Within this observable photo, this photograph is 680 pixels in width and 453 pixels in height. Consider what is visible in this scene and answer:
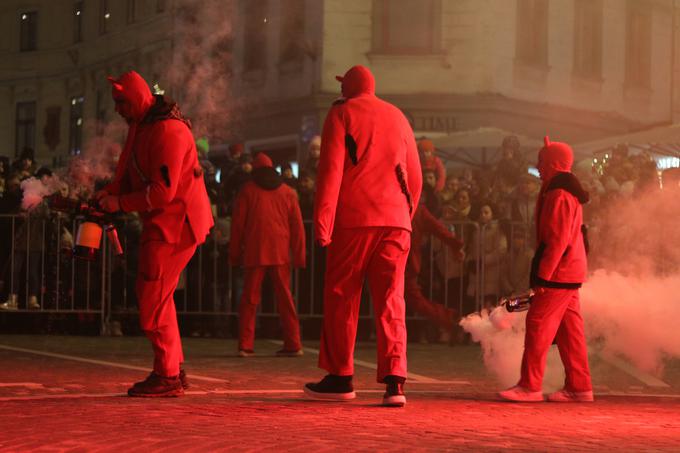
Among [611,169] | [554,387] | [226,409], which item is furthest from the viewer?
[611,169]

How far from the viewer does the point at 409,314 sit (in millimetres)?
16141

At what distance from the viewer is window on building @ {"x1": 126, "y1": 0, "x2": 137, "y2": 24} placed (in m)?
43.1

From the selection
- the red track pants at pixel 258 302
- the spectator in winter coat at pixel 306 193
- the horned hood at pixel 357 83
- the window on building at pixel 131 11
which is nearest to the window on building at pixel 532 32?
the window on building at pixel 131 11

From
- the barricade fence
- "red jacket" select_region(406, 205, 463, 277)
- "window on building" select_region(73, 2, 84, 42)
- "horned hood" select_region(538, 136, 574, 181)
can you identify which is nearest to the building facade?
"window on building" select_region(73, 2, 84, 42)

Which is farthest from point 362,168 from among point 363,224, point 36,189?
point 36,189

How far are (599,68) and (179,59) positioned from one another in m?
10.2

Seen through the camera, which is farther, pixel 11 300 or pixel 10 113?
pixel 10 113

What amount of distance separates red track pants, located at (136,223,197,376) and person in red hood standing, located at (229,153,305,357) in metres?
4.41

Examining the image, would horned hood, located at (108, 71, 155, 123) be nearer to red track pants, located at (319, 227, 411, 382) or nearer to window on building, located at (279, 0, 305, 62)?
red track pants, located at (319, 227, 411, 382)

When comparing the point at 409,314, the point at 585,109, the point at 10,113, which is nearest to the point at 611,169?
the point at 409,314

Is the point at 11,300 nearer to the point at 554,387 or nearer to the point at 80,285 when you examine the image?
the point at 80,285

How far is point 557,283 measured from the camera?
9.31 metres

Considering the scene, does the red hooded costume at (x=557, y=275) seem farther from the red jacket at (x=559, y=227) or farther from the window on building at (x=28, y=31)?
the window on building at (x=28, y=31)

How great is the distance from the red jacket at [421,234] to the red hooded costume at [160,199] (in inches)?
222
